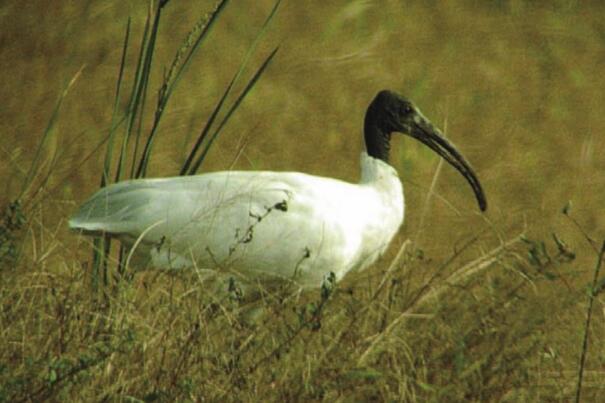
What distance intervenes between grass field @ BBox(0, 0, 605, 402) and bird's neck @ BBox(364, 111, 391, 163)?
0.77ft

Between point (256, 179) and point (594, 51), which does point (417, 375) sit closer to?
point (256, 179)

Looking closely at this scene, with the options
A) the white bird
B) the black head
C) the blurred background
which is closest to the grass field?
the blurred background

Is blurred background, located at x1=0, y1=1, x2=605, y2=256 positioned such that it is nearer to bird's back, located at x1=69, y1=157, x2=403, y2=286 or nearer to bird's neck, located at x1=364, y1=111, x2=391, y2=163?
bird's neck, located at x1=364, y1=111, x2=391, y2=163

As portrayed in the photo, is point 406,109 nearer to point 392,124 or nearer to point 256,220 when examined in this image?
point 392,124

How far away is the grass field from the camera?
3.89 metres

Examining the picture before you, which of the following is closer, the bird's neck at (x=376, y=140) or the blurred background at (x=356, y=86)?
the bird's neck at (x=376, y=140)

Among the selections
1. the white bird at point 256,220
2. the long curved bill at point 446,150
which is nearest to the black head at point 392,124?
the long curved bill at point 446,150

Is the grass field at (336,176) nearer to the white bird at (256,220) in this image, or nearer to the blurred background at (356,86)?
the blurred background at (356,86)

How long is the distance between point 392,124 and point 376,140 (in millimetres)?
94

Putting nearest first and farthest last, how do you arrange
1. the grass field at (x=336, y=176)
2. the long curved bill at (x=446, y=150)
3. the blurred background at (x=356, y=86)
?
1. the grass field at (x=336, y=176)
2. the long curved bill at (x=446, y=150)
3. the blurred background at (x=356, y=86)

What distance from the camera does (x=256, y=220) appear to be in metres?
5.34

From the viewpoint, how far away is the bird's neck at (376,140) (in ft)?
19.9

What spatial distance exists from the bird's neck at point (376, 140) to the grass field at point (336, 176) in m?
0.24

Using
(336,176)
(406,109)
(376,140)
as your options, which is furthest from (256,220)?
(336,176)
